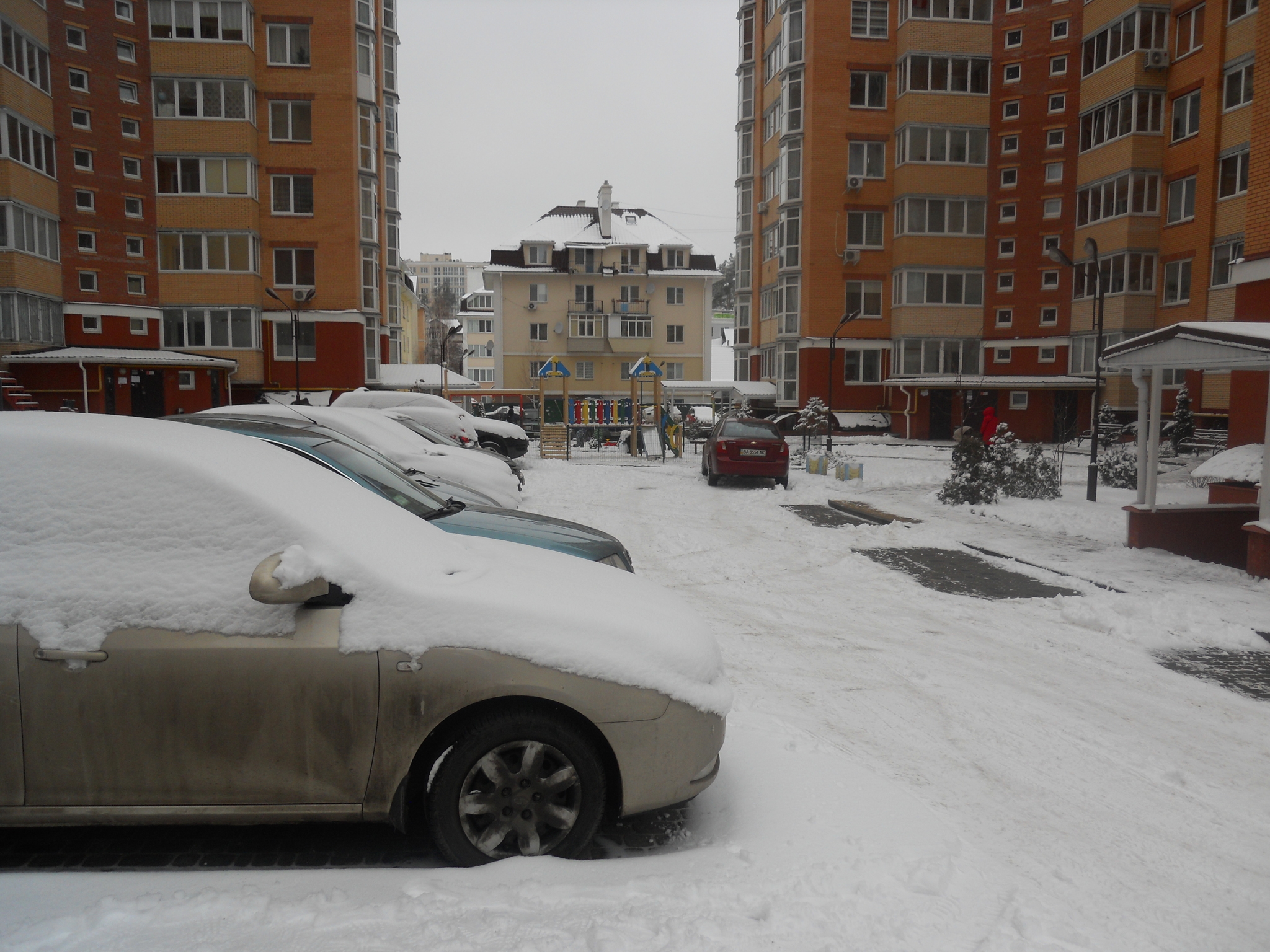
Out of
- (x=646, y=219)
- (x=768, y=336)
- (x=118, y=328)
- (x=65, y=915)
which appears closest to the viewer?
(x=65, y=915)

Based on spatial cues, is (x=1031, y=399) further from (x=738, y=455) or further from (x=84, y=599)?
(x=84, y=599)

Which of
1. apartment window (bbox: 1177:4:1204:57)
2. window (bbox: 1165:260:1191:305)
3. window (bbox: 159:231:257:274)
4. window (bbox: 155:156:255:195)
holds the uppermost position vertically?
A: apartment window (bbox: 1177:4:1204:57)

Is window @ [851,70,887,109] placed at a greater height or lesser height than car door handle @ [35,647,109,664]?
greater

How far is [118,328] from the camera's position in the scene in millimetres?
Answer: 37344

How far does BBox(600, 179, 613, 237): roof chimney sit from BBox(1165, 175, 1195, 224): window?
37400mm

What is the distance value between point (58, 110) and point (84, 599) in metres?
41.2

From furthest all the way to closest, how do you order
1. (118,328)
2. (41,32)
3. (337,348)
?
(337,348), (118,328), (41,32)

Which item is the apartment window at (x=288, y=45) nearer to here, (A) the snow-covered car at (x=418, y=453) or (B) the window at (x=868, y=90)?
(B) the window at (x=868, y=90)

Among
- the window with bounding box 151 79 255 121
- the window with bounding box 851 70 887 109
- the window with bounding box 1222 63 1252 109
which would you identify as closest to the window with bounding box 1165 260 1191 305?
the window with bounding box 1222 63 1252 109

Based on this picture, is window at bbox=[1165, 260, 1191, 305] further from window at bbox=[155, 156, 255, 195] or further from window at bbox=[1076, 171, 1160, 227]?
window at bbox=[155, 156, 255, 195]

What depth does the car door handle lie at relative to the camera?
3359 mm

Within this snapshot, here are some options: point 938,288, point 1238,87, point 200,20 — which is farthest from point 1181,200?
point 200,20

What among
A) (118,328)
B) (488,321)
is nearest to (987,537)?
(118,328)

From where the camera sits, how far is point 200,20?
125 feet
